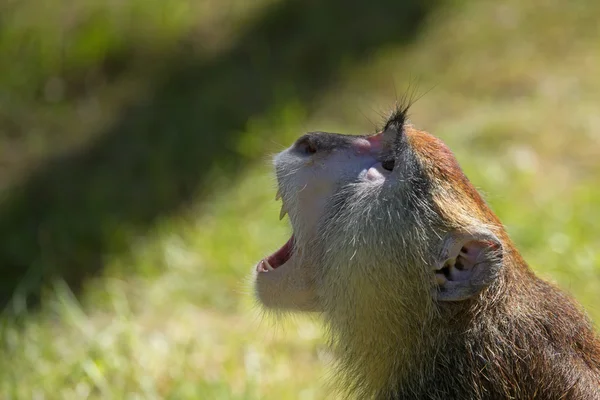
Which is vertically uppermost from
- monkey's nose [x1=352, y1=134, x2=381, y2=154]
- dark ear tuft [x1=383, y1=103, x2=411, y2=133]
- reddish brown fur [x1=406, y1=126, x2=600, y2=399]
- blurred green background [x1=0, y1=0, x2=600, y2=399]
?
blurred green background [x1=0, y1=0, x2=600, y2=399]

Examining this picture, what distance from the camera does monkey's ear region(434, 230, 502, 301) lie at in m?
2.56

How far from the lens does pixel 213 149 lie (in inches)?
229

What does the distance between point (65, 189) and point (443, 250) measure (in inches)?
146

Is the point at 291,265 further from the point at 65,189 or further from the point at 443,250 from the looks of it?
the point at 65,189

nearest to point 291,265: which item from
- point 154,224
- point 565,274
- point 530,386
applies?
point 530,386

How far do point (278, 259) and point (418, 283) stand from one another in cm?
53

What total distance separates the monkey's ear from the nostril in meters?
0.51

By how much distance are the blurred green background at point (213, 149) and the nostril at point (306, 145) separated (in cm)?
102

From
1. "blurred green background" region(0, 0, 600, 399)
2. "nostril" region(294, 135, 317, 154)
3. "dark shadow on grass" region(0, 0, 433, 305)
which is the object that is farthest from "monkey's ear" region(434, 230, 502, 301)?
"dark shadow on grass" region(0, 0, 433, 305)

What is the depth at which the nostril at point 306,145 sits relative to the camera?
2.82 meters

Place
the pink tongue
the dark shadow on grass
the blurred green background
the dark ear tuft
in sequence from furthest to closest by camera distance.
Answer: the dark shadow on grass
the blurred green background
the pink tongue
the dark ear tuft

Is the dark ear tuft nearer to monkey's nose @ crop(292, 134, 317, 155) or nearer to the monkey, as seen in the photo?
the monkey

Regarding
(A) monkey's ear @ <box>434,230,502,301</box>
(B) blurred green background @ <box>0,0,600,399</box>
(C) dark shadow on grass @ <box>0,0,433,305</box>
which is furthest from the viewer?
(C) dark shadow on grass @ <box>0,0,433,305</box>

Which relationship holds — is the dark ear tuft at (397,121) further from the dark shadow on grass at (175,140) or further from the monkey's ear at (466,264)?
the dark shadow on grass at (175,140)
